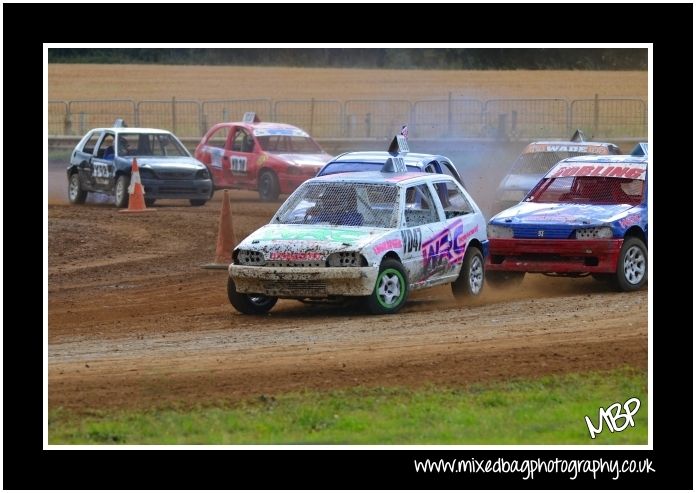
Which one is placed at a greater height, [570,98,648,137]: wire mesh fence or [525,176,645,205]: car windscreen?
[570,98,648,137]: wire mesh fence

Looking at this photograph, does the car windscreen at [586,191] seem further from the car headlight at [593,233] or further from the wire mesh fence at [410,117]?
the wire mesh fence at [410,117]

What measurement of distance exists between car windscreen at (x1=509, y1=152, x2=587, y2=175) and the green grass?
11.4 metres

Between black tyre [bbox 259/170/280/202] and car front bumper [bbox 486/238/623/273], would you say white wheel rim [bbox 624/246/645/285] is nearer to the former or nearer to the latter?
car front bumper [bbox 486/238/623/273]

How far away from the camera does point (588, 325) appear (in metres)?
13.1

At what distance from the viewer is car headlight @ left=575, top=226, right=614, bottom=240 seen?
15195 millimetres

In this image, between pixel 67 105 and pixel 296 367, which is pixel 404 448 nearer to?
pixel 296 367

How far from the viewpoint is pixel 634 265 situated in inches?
605

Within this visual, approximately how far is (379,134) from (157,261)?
20555mm

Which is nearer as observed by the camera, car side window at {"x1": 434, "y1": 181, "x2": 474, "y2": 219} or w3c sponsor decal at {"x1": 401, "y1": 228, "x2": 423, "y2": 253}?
w3c sponsor decal at {"x1": 401, "y1": 228, "x2": 423, "y2": 253}

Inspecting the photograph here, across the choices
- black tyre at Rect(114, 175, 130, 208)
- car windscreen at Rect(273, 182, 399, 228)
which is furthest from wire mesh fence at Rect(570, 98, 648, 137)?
car windscreen at Rect(273, 182, 399, 228)

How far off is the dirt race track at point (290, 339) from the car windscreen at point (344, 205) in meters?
0.94

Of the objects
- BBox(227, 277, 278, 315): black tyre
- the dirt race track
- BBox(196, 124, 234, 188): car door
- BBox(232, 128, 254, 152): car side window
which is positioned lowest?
the dirt race track

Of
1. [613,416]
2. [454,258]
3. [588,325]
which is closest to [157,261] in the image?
[454,258]

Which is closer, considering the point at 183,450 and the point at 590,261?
the point at 183,450
